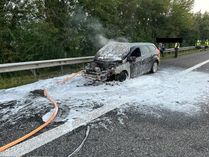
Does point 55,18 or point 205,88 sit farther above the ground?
point 55,18

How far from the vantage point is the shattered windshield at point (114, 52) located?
28.8ft

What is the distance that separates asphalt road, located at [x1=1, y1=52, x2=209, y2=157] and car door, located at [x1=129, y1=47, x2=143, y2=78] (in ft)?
13.0

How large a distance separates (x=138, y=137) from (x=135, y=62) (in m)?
5.44

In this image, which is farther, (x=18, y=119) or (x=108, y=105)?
(x=108, y=105)

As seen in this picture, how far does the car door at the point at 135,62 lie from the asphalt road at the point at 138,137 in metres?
3.97

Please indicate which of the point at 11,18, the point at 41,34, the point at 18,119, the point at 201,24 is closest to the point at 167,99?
A: the point at 18,119

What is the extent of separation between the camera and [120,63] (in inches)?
334

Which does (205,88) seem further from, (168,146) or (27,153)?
(27,153)

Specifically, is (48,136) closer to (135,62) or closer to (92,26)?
(135,62)

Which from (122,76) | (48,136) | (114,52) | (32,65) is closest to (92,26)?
(114,52)

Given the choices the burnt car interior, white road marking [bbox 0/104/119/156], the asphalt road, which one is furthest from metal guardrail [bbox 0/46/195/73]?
white road marking [bbox 0/104/119/156]

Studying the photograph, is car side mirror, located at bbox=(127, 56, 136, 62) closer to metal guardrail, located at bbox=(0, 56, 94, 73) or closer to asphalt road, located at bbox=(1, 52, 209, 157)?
metal guardrail, located at bbox=(0, 56, 94, 73)

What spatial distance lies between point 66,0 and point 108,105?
353 inches

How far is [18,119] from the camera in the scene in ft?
15.6
